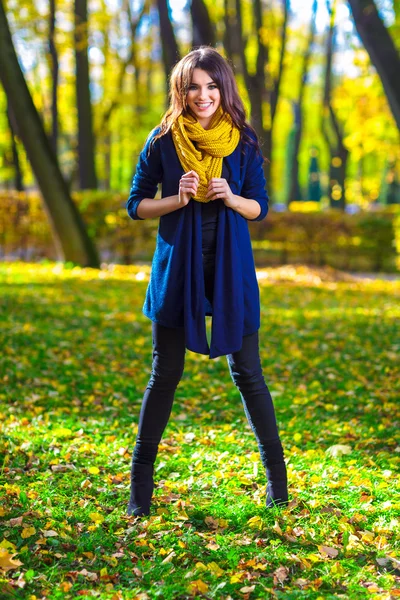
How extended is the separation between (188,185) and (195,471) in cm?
188

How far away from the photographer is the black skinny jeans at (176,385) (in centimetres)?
331

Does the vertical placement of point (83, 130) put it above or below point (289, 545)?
above

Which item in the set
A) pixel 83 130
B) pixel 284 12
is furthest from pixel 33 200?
pixel 284 12

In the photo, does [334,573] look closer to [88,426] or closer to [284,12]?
[88,426]

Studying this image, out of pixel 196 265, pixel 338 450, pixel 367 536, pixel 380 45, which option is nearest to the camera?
pixel 196 265

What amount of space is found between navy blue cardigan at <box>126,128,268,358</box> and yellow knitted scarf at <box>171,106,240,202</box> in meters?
0.07

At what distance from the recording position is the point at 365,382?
20.8 ft

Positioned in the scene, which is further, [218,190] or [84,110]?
[84,110]

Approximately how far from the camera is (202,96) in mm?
3146

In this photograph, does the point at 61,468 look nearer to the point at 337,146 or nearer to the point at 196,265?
the point at 196,265

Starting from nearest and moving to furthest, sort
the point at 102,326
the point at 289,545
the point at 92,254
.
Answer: the point at 289,545 → the point at 102,326 → the point at 92,254

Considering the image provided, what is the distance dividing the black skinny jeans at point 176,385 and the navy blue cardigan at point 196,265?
9 centimetres

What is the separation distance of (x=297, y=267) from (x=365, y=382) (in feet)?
31.7

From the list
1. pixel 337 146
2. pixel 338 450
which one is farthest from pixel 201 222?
pixel 337 146
